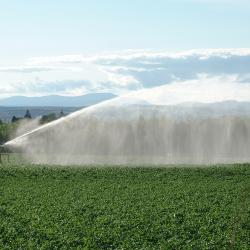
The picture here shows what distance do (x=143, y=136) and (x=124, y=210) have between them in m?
22.4

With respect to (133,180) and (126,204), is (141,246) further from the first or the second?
(133,180)

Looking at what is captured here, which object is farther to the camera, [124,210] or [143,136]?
[143,136]

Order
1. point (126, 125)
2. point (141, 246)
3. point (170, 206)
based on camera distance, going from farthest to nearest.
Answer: point (126, 125) → point (170, 206) → point (141, 246)

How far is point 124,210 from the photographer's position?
953 inches

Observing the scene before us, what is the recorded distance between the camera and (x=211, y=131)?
159 ft

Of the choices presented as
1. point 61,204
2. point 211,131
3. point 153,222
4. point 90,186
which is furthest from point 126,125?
point 153,222

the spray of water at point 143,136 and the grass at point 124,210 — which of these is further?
the spray of water at point 143,136

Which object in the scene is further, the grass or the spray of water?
the spray of water

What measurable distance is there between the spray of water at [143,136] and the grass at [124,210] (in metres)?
5.83

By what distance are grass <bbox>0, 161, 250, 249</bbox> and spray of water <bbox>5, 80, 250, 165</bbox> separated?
583cm

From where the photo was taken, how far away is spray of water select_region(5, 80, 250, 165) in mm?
43625

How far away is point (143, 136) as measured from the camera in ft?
152

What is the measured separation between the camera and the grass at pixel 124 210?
19.8 m

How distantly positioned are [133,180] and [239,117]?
17565mm
